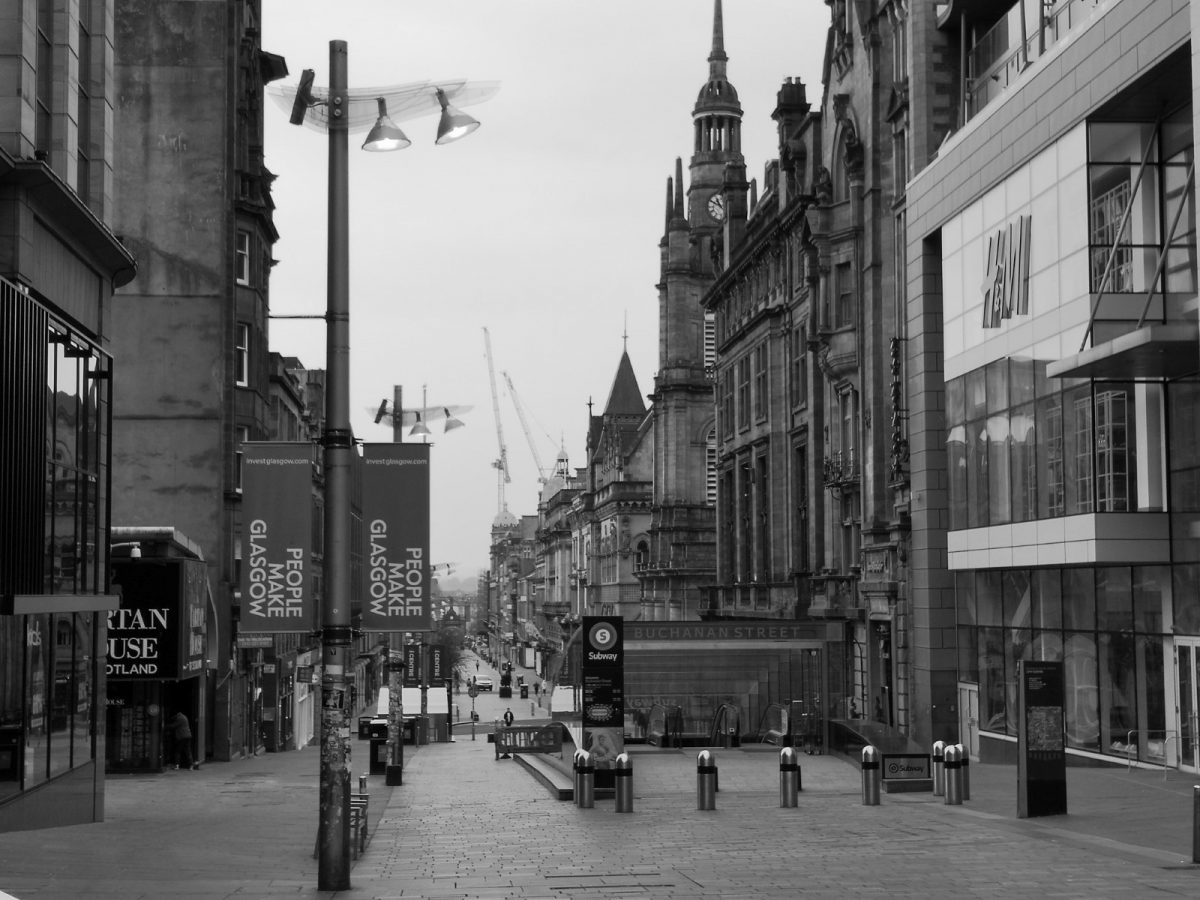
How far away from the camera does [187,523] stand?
45688 mm

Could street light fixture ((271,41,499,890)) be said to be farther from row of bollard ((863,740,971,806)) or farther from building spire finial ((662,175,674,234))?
building spire finial ((662,175,674,234))

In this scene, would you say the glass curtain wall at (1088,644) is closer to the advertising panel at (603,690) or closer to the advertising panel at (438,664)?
the advertising panel at (603,690)

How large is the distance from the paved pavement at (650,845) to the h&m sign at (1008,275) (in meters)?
9.57

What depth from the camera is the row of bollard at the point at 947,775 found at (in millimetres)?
25016

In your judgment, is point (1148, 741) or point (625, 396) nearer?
point (1148, 741)

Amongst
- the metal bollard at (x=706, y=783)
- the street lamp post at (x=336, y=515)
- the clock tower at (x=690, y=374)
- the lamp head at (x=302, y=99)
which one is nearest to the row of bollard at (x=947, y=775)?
the metal bollard at (x=706, y=783)

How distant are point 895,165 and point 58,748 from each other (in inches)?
1227

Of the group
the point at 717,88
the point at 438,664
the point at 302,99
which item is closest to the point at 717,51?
the point at 717,88

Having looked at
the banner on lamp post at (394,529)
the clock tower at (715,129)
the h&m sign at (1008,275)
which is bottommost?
the banner on lamp post at (394,529)

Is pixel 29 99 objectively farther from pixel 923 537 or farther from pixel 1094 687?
pixel 923 537

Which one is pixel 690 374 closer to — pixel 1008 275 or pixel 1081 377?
pixel 1008 275

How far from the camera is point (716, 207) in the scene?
9244 cm

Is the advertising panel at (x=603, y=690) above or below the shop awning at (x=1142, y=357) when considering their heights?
below

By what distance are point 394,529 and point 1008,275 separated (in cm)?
1958
